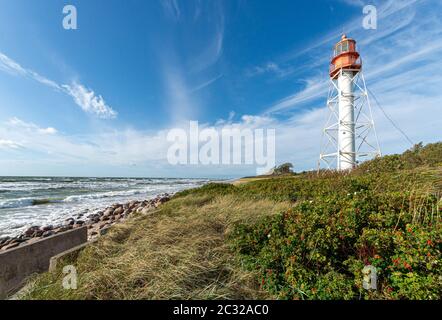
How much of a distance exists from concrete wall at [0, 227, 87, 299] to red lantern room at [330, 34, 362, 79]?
20815 mm

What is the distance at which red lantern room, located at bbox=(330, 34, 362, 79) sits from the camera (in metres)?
16.2

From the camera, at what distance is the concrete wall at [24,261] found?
3.11 m

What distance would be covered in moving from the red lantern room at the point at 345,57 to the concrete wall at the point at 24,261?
20.8 m

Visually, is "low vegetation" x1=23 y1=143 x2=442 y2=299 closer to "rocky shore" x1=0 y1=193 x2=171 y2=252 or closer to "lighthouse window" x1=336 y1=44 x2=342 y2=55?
"rocky shore" x1=0 y1=193 x2=171 y2=252

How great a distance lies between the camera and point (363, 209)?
3.05 m

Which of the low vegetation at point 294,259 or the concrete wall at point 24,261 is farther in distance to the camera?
the concrete wall at point 24,261

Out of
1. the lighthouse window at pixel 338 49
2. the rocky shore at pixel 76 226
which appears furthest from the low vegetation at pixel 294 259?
the lighthouse window at pixel 338 49

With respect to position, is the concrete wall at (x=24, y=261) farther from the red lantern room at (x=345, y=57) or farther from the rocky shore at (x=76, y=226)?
the red lantern room at (x=345, y=57)

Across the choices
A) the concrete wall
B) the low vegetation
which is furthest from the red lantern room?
the concrete wall

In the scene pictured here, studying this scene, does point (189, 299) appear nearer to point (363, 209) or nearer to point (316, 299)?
point (316, 299)

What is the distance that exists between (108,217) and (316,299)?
10.9 meters

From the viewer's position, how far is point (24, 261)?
3.42 meters
